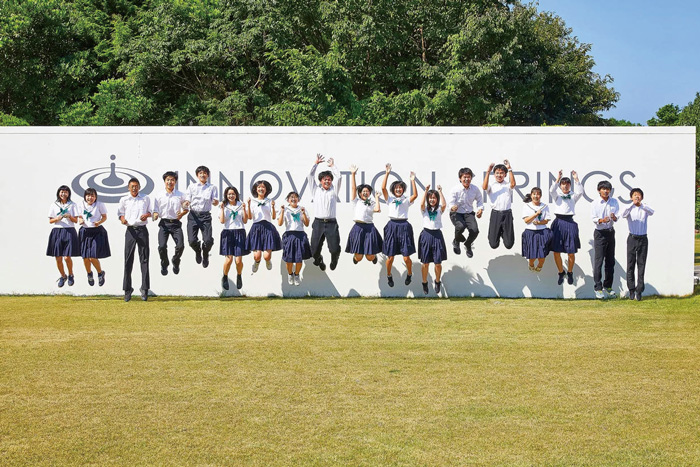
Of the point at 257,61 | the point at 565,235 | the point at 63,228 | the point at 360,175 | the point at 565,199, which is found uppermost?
the point at 257,61

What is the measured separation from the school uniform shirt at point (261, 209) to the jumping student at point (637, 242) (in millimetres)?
5288

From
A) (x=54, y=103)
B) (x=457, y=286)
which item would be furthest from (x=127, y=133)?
(x=54, y=103)

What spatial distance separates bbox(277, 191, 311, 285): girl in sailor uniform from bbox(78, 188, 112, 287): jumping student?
274 cm

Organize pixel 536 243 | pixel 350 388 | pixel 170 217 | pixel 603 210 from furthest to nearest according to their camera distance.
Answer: pixel 170 217 → pixel 536 243 → pixel 603 210 → pixel 350 388

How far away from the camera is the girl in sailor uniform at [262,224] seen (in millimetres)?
12906

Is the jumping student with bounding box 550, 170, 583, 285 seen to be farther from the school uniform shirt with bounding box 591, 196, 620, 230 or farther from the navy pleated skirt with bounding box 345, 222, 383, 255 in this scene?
the navy pleated skirt with bounding box 345, 222, 383, 255

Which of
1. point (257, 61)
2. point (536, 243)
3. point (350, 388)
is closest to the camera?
point (350, 388)

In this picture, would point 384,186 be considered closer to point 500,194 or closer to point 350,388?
point 500,194

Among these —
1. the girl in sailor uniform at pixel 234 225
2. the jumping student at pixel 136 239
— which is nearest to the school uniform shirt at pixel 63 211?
the jumping student at pixel 136 239

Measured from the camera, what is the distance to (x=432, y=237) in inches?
503

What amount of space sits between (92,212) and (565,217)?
7181 mm

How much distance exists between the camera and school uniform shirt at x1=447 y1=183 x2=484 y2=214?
1290 centimetres

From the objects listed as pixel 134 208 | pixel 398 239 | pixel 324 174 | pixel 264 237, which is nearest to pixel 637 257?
pixel 398 239

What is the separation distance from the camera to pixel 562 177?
1291cm
